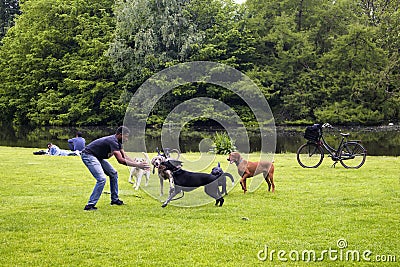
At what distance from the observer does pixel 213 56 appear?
→ 44812 millimetres

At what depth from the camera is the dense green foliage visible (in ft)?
135

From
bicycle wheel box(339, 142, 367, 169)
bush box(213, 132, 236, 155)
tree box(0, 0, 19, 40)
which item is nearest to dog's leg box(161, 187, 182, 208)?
bicycle wheel box(339, 142, 367, 169)

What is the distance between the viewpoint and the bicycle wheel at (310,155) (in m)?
15.4

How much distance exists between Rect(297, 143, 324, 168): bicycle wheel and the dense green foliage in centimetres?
2397

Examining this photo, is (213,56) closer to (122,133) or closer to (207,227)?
(122,133)

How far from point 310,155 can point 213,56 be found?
3023 centimetres

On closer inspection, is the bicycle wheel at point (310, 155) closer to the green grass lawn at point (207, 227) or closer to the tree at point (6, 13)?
the green grass lawn at point (207, 227)

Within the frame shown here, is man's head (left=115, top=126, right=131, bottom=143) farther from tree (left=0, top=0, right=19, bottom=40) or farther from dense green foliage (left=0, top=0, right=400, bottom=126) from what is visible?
tree (left=0, top=0, right=19, bottom=40)

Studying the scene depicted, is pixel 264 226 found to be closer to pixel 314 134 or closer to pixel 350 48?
pixel 314 134

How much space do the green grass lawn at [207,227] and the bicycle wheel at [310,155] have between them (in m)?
2.95

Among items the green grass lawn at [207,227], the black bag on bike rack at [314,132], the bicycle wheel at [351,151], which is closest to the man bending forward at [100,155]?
the green grass lawn at [207,227]

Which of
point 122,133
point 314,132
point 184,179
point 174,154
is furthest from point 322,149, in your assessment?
point 122,133

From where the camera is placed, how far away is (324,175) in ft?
45.4

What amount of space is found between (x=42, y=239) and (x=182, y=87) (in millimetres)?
33634
